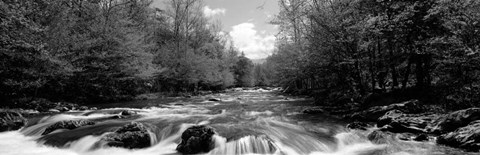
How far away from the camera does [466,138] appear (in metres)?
7.19

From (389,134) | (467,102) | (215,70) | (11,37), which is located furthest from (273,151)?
(215,70)

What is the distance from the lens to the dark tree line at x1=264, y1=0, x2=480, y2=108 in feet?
32.4

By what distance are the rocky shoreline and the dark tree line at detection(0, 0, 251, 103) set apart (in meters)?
13.0

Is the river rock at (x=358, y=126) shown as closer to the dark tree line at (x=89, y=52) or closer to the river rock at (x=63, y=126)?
the river rock at (x=63, y=126)

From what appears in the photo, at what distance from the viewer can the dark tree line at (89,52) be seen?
13990mm

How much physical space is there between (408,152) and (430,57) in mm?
7544

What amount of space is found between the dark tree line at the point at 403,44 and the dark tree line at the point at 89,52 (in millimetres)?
12996

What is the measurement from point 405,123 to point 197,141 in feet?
22.8

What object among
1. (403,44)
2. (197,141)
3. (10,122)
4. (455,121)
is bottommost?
(197,141)

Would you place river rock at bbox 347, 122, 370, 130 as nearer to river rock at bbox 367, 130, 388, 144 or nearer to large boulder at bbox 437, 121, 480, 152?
river rock at bbox 367, 130, 388, 144

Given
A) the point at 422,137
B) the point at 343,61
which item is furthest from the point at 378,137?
the point at 343,61

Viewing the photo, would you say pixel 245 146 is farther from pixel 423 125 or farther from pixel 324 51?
pixel 324 51

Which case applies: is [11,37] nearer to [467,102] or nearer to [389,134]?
[389,134]

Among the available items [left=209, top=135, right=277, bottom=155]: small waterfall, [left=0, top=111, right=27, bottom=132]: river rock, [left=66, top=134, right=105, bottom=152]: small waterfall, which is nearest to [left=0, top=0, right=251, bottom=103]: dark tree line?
[left=0, top=111, right=27, bottom=132]: river rock
